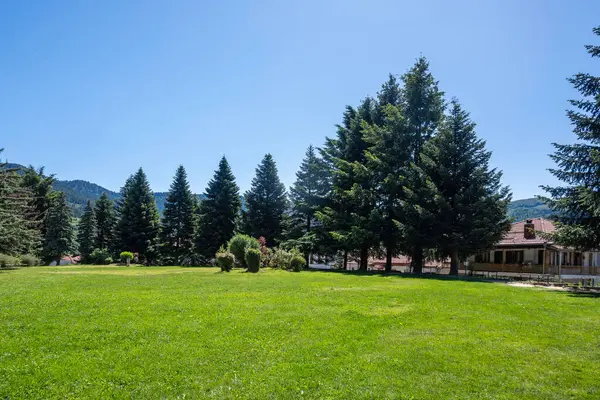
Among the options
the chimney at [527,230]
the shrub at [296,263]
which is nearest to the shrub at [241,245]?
the shrub at [296,263]

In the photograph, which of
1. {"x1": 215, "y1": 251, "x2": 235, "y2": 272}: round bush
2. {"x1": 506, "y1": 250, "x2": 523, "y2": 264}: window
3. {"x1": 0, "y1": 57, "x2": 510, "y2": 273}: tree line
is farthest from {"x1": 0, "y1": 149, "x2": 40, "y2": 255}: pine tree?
{"x1": 506, "y1": 250, "x2": 523, "y2": 264}: window

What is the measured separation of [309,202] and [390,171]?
10.4m

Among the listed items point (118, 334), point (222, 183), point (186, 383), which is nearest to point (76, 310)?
point (118, 334)

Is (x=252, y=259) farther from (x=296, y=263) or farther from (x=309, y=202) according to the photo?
(x=309, y=202)

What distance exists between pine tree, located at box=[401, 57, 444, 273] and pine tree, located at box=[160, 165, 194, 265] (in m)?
29.1

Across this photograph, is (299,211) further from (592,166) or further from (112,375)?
(112,375)

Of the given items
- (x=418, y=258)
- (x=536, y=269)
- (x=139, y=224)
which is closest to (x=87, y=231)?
(x=139, y=224)

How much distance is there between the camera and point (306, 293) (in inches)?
474

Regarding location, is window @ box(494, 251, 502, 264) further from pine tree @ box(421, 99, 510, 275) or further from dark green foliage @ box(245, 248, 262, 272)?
dark green foliage @ box(245, 248, 262, 272)

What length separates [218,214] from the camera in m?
44.1

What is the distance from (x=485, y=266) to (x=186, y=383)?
32.7 m

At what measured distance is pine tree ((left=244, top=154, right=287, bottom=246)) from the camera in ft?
141

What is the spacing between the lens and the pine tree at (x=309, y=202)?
3371cm

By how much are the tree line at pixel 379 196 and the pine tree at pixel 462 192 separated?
0.21 feet
